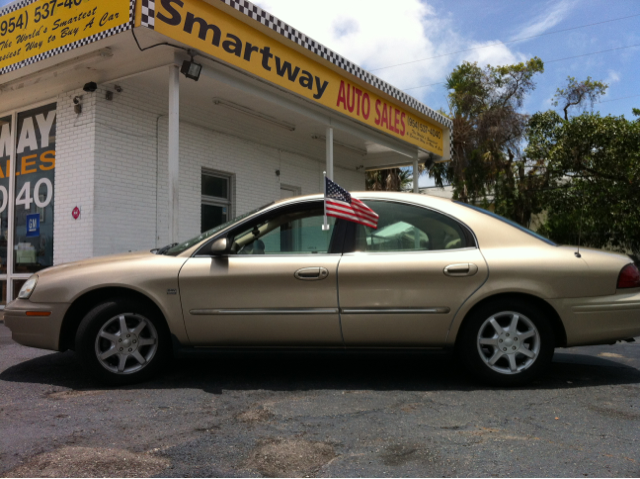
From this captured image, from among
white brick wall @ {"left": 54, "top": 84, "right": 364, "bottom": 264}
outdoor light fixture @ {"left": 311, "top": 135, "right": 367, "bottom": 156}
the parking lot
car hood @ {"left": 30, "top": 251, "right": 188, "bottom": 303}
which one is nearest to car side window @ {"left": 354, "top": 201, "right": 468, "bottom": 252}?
the parking lot

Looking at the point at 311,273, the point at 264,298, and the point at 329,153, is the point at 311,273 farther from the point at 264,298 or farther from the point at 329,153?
the point at 329,153

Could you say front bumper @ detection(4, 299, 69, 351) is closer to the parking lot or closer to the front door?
the parking lot

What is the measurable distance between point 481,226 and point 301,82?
5.72 metres

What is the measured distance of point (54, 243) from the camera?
856cm

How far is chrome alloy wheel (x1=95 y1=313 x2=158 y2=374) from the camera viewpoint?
4031 millimetres

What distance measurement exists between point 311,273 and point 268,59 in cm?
526

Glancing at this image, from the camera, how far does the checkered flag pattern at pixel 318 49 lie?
7.69 meters

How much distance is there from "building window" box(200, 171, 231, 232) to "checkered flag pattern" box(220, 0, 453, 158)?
3080 mm

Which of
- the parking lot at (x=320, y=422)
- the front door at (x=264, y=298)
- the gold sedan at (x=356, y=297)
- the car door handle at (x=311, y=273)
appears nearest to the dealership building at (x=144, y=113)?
the gold sedan at (x=356, y=297)

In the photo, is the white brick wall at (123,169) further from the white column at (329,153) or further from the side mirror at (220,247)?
the side mirror at (220,247)

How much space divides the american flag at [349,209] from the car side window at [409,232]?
52mm

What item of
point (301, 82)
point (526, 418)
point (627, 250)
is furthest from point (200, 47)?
point (627, 250)

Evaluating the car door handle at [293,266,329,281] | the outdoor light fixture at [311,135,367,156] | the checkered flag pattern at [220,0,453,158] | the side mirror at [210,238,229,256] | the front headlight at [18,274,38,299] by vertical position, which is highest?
the checkered flag pattern at [220,0,453,158]

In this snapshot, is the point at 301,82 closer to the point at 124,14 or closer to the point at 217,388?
the point at 124,14
